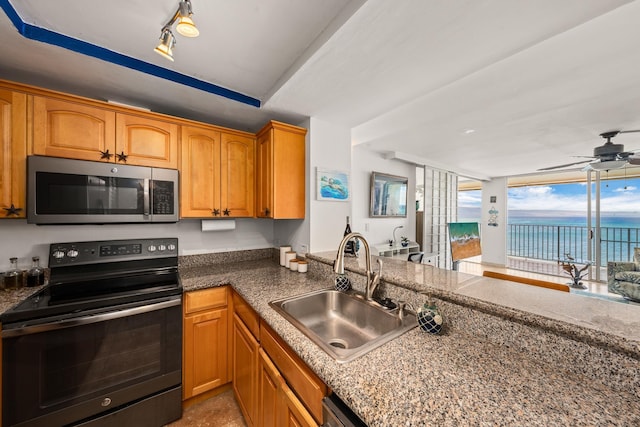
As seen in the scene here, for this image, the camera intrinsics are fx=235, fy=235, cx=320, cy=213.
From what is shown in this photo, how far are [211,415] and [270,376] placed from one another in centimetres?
95

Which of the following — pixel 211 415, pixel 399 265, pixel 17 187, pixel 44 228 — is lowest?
pixel 211 415

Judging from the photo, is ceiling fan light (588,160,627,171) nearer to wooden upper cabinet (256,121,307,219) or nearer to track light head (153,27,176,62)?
wooden upper cabinet (256,121,307,219)

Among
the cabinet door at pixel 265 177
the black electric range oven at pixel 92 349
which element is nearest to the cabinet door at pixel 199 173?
the cabinet door at pixel 265 177

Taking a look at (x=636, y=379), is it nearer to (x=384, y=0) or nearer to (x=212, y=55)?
(x=384, y=0)

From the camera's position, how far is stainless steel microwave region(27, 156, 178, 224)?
1500 millimetres

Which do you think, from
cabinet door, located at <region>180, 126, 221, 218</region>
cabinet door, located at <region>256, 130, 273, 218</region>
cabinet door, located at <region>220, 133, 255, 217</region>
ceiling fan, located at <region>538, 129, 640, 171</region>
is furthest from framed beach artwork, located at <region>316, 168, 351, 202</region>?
ceiling fan, located at <region>538, 129, 640, 171</region>

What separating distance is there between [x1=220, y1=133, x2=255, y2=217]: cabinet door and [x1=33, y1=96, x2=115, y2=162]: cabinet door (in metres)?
0.79

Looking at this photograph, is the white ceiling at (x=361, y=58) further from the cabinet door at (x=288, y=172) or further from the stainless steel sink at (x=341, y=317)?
the stainless steel sink at (x=341, y=317)

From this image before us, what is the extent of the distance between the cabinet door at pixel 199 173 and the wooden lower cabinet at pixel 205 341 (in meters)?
0.72

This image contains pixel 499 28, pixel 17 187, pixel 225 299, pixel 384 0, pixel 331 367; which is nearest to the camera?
pixel 331 367

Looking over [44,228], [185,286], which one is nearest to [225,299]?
[185,286]

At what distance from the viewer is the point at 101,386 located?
138cm

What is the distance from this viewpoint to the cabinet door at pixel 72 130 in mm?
1524

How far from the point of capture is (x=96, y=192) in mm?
1657
